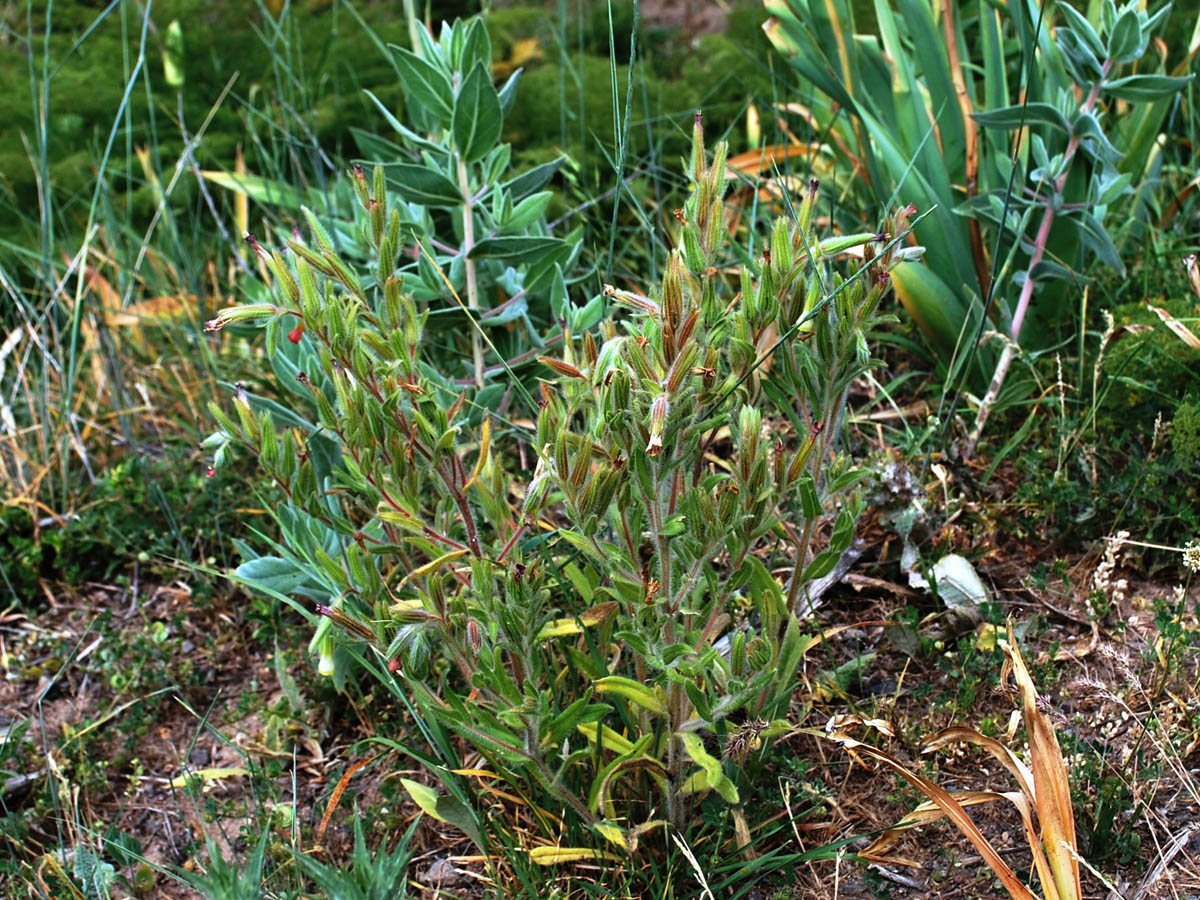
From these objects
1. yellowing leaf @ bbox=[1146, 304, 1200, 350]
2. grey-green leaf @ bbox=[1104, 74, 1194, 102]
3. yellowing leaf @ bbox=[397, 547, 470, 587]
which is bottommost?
yellowing leaf @ bbox=[1146, 304, 1200, 350]

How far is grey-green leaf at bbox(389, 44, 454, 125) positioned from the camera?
200 centimetres

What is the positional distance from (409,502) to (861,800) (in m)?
0.85

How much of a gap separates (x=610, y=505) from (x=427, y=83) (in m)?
0.92

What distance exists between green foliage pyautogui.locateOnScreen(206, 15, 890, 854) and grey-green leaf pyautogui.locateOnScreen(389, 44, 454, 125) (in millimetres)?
393

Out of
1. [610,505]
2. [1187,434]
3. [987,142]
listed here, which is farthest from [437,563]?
[987,142]

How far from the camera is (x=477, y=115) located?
6.60 feet

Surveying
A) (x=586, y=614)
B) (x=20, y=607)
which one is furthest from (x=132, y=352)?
(x=586, y=614)

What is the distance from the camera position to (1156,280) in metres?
2.53

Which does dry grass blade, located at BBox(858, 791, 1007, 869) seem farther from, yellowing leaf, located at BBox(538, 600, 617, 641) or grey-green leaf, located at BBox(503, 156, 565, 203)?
grey-green leaf, located at BBox(503, 156, 565, 203)

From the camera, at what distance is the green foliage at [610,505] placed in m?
1.46

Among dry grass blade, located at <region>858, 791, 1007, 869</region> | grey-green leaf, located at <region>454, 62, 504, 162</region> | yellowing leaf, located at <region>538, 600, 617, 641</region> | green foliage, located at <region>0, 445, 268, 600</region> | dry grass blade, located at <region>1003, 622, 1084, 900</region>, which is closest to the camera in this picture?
dry grass blade, located at <region>1003, 622, 1084, 900</region>

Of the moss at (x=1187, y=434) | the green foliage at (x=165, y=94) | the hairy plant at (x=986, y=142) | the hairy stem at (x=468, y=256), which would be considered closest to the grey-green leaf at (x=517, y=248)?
the hairy stem at (x=468, y=256)

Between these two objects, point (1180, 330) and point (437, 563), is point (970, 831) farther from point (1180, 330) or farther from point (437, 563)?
point (1180, 330)

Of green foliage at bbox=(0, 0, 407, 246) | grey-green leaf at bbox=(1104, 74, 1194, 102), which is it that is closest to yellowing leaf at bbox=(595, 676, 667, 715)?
grey-green leaf at bbox=(1104, 74, 1194, 102)
